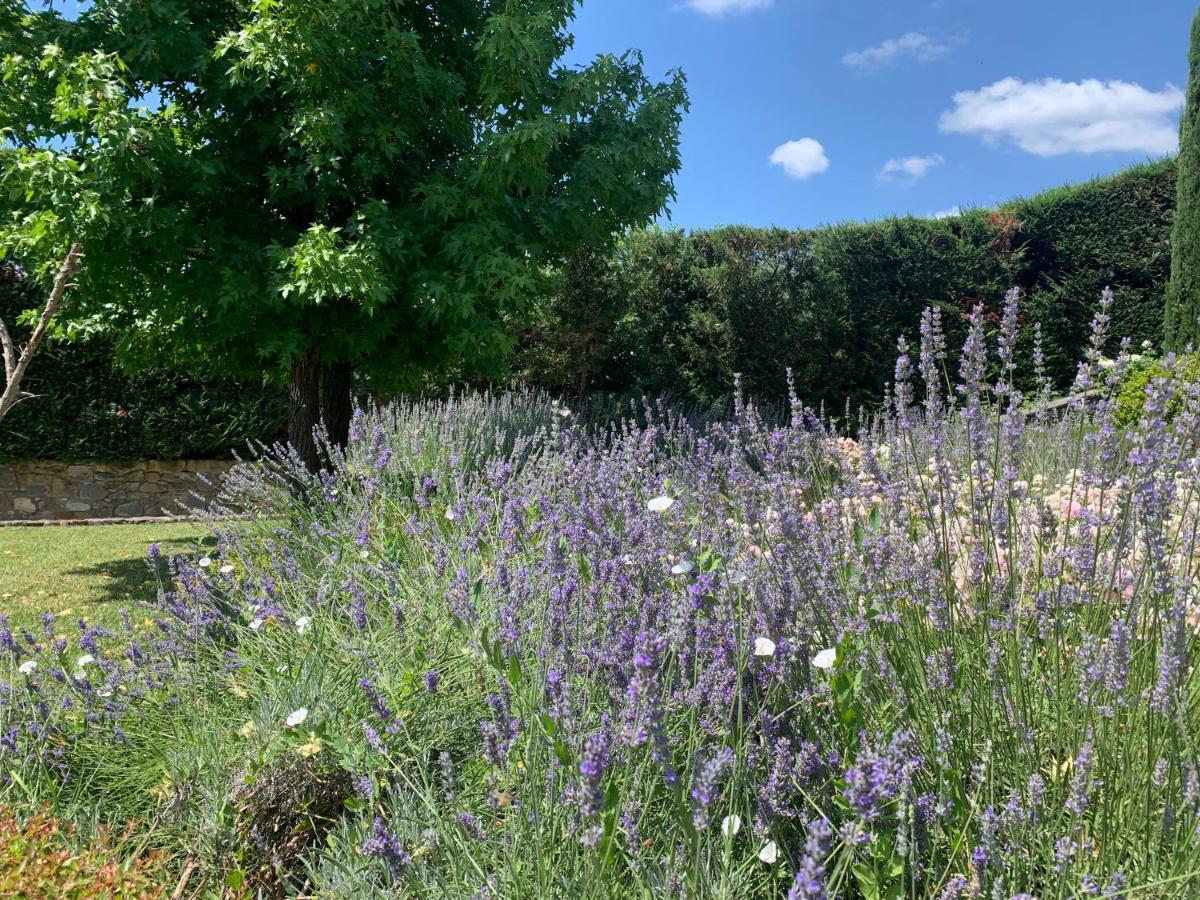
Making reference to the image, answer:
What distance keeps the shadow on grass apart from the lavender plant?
10.2 ft

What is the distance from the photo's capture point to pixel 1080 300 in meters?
11.7

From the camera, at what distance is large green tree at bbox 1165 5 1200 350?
9.88 m

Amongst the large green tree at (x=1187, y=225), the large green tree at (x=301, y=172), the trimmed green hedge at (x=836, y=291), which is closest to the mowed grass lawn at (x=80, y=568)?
the large green tree at (x=301, y=172)

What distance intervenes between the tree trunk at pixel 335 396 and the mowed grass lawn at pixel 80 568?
1.54m

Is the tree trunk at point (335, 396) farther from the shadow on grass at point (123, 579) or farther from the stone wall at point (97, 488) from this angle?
the stone wall at point (97, 488)

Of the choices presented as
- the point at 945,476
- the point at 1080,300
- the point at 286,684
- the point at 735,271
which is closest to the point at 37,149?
the point at 286,684

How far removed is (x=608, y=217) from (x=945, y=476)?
624cm

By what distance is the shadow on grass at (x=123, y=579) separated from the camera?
19.9 ft

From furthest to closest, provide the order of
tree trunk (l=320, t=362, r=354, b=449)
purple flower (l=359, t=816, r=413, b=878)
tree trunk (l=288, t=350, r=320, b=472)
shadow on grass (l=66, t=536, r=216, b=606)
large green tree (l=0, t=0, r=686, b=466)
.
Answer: tree trunk (l=320, t=362, r=354, b=449)
tree trunk (l=288, t=350, r=320, b=472)
shadow on grass (l=66, t=536, r=216, b=606)
large green tree (l=0, t=0, r=686, b=466)
purple flower (l=359, t=816, r=413, b=878)

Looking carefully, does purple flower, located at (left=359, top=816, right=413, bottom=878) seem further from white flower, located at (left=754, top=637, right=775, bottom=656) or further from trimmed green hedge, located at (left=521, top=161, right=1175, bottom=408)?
trimmed green hedge, located at (left=521, top=161, right=1175, bottom=408)

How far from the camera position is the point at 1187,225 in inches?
394

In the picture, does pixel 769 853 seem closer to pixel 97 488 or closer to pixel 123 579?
pixel 123 579

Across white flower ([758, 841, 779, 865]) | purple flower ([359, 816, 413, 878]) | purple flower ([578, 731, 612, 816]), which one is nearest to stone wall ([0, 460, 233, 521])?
purple flower ([359, 816, 413, 878])

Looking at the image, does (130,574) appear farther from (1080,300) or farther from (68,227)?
(1080,300)
